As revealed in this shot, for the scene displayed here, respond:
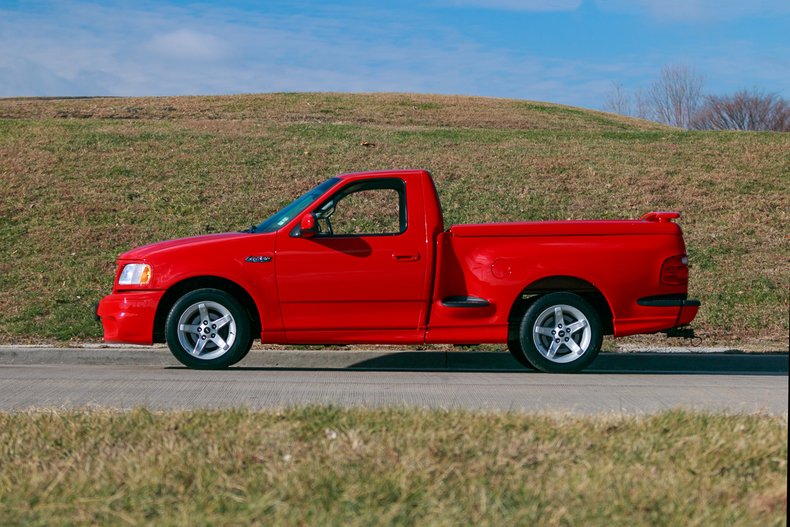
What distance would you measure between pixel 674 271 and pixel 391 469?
5.30 meters

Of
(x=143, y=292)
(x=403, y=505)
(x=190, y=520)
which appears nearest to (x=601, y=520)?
(x=403, y=505)

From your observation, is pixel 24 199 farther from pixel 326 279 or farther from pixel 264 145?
pixel 326 279

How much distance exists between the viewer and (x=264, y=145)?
23500 millimetres

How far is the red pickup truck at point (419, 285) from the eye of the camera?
8953 millimetres

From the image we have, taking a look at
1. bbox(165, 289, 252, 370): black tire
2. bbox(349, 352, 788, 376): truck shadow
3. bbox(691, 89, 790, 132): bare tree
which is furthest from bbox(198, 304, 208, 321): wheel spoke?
bbox(691, 89, 790, 132): bare tree

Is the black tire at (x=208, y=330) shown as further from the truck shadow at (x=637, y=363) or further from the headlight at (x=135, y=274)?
the truck shadow at (x=637, y=363)

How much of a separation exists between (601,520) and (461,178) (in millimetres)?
16651

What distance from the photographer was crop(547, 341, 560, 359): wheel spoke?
9111mm

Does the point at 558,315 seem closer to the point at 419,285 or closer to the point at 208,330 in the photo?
the point at 419,285

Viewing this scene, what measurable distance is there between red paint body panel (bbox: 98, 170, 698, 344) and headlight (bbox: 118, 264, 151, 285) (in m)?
0.07

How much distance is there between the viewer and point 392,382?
27.6 feet

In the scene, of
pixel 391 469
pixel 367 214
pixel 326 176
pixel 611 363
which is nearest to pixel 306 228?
pixel 611 363

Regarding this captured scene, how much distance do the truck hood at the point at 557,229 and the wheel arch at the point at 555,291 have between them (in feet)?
1.35

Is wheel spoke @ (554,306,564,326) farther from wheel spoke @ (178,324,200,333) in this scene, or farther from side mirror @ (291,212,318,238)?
wheel spoke @ (178,324,200,333)
